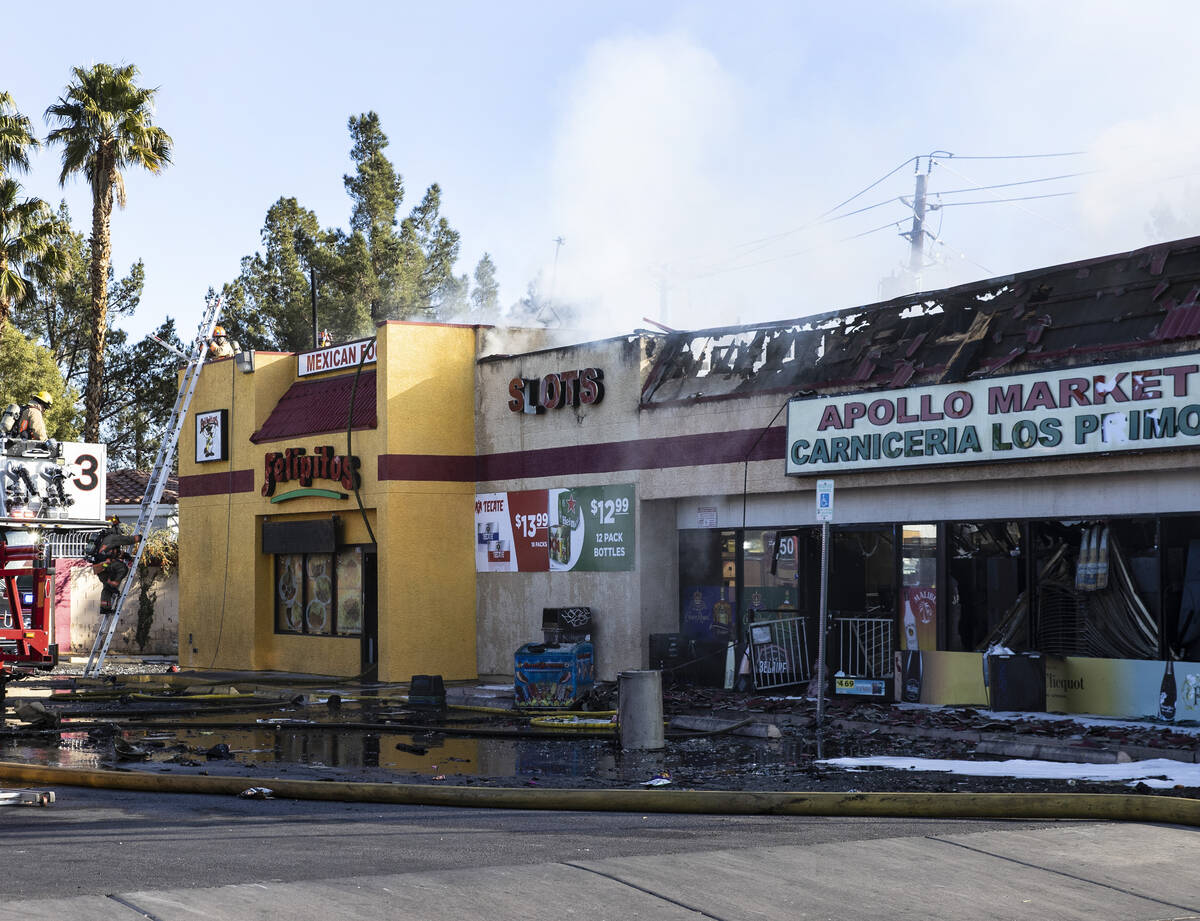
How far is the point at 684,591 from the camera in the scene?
2416cm

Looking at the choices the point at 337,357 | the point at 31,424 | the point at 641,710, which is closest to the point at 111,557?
the point at 31,424

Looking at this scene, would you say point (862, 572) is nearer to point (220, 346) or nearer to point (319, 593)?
point (319, 593)

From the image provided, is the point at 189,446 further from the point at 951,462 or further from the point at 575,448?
the point at 951,462

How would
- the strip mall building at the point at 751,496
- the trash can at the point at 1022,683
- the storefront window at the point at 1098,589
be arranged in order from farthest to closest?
the trash can at the point at 1022,683 < the strip mall building at the point at 751,496 < the storefront window at the point at 1098,589

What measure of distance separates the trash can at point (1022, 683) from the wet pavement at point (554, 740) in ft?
0.97

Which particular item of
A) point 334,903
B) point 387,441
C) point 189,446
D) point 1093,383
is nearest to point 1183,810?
point 334,903

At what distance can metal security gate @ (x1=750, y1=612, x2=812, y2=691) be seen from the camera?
859 inches

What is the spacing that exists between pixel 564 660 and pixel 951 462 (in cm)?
578

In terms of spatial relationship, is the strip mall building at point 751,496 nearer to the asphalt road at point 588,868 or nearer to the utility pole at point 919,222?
the asphalt road at point 588,868

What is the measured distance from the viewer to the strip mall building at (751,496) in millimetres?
17750

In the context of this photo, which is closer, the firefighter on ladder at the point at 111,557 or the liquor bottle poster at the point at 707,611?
the firefighter on ladder at the point at 111,557

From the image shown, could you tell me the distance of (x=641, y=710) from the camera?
1584 cm

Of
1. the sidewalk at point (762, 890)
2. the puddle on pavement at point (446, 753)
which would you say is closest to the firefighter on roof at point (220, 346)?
the puddle on pavement at point (446, 753)

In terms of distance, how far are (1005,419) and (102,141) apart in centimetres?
2910
